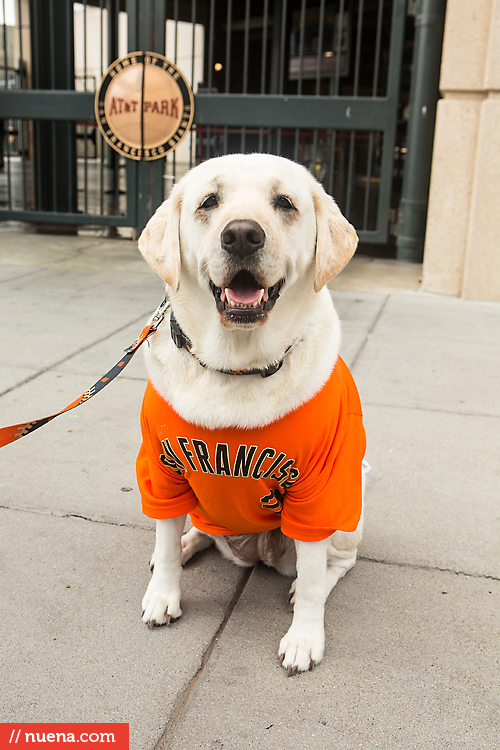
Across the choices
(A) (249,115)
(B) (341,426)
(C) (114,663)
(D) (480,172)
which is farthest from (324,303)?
(A) (249,115)

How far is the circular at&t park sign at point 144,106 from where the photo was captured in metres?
7.67

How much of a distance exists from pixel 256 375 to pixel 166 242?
48 cm

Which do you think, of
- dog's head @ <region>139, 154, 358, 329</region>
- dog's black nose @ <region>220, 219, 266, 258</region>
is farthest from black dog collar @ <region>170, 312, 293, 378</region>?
dog's black nose @ <region>220, 219, 266, 258</region>

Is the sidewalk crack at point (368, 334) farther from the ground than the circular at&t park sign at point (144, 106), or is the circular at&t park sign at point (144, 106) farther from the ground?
the circular at&t park sign at point (144, 106)

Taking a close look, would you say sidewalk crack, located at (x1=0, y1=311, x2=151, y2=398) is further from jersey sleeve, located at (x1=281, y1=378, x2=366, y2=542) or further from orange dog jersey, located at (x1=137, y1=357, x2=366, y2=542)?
jersey sleeve, located at (x1=281, y1=378, x2=366, y2=542)

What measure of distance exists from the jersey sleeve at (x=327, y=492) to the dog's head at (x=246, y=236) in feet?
1.39

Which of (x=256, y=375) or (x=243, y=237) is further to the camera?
(x=256, y=375)

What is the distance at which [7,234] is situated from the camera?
9.19 m

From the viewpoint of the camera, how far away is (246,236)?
5.84 feet

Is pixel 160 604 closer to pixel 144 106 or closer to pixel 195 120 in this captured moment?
pixel 195 120

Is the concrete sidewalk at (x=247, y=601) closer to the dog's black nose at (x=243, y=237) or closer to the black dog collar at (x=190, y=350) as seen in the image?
the black dog collar at (x=190, y=350)

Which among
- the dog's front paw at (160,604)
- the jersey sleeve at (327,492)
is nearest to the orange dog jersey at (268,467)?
the jersey sleeve at (327,492)

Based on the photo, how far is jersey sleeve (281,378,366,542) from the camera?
6.41 ft

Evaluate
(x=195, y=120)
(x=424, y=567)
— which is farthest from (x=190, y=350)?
(x=195, y=120)
